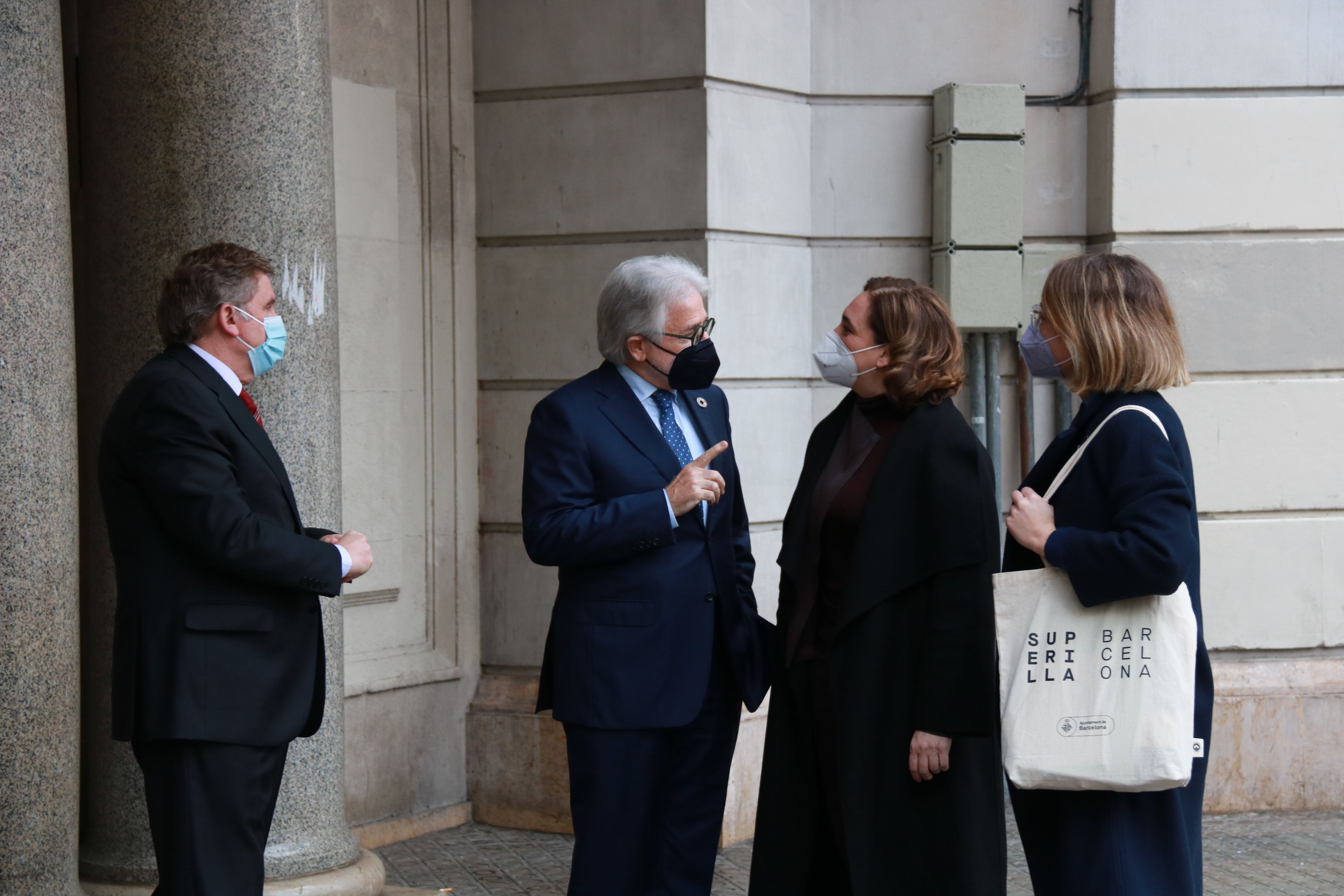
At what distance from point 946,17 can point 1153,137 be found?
1.02m

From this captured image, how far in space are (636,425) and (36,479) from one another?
5.11ft

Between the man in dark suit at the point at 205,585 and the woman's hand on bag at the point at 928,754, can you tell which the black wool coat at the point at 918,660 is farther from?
the man in dark suit at the point at 205,585

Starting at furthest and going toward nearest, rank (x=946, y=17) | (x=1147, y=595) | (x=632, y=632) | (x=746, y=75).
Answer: (x=946, y=17)
(x=746, y=75)
(x=632, y=632)
(x=1147, y=595)

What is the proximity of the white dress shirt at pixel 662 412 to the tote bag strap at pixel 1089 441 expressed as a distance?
3.33 ft

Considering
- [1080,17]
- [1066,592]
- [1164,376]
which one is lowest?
[1066,592]

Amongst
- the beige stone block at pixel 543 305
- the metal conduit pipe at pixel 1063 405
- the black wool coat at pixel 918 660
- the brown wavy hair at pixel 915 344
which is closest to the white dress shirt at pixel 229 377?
the black wool coat at pixel 918 660

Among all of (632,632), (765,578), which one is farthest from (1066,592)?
(765,578)

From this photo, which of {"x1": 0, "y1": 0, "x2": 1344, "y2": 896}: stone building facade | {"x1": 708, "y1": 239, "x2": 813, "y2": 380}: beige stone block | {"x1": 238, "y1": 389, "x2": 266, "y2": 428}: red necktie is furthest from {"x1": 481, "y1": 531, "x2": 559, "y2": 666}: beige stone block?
{"x1": 238, "y1": 389, "x2": 266, "y2": 428}: red necktie

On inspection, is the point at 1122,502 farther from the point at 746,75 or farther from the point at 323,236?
the point at 746,75

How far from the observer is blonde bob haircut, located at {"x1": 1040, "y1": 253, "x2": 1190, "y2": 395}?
3.08 m

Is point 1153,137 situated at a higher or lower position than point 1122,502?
higher

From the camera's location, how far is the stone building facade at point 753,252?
5.76 m

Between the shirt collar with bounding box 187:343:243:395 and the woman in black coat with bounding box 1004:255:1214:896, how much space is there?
176 cm

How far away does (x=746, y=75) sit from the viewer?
19.2ft
